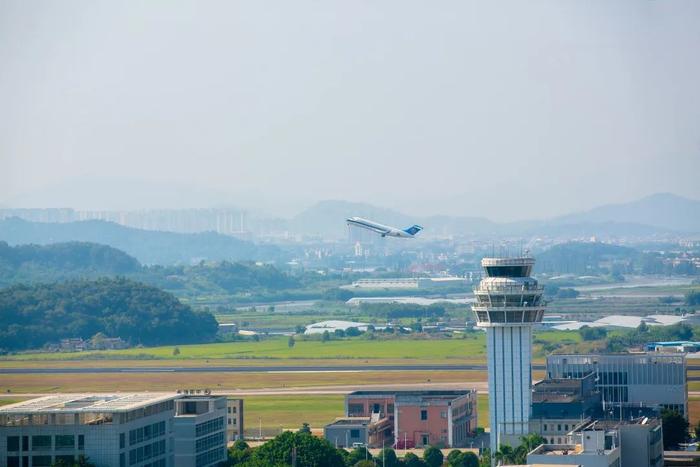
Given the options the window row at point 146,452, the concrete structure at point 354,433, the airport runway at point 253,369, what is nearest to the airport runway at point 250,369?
the airport runway at point 253,369

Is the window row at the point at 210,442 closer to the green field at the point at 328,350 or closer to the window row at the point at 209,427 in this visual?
the window row at the point at 209,427

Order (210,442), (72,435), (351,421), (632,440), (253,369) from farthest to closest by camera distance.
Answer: (253,369) → (351,421) → (210,442) → (632,440) → (72,435)

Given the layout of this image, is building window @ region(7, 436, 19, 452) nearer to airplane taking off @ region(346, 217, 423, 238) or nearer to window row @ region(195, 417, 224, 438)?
window row @ region(195, 417, 224, 438)

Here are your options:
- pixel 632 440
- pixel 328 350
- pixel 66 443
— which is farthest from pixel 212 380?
pixel 632 440

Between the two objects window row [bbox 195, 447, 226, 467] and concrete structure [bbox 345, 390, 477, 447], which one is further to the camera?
concrete structure [bbox 345, 390, 477, 447]

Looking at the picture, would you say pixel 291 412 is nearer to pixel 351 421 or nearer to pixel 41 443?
pixel 351 421

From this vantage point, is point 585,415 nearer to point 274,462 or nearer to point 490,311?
point 490,311

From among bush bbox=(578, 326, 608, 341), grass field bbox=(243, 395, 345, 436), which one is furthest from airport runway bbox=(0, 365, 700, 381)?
bush bbox=(578, 326, 608, 341)
